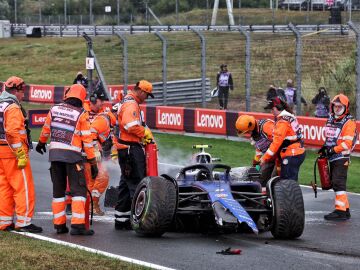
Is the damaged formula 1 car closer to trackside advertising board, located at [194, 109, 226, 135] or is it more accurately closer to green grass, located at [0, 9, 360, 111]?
trackside advertising board, located at [194, 109, 226, 135]

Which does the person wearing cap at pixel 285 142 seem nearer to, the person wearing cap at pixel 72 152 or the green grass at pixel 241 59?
the person wearing cap at pixel 72 152

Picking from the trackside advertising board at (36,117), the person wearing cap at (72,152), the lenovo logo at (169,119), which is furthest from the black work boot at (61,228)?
the trackside advertising board at (36,117)

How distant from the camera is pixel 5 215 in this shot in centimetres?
1176

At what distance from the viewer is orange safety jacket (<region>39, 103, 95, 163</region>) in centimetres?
1148

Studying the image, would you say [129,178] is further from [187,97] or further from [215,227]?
[187,97]

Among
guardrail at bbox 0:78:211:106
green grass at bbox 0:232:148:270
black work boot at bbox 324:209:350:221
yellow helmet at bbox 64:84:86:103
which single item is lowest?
black work boot at bbox 324:209:350:221

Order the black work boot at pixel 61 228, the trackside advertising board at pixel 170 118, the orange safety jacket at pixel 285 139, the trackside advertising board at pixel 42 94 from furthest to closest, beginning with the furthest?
the trackside advertising board at pixel 42 94
the trackside advertising board at pixel 170 118
the orange safety jacket at pixel 285 139
the black work boot at pixel 61 228

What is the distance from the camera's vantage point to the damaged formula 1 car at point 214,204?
11047 millimetres

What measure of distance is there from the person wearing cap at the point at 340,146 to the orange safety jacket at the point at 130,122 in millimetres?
2956

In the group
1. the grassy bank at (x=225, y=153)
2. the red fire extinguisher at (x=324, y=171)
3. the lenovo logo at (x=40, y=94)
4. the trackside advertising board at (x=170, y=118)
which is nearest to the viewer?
the red fire extinguisher at (x=324, y=171)

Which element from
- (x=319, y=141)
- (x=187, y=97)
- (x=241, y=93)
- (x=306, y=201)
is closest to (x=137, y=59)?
(x=187, y=97)

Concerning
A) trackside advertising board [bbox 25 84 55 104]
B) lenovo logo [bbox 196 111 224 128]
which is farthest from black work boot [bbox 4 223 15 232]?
trackside advertising board [bbox 25 84 55 104]

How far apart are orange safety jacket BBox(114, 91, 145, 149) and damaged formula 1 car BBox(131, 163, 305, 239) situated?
78 cm

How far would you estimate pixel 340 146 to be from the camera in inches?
528
